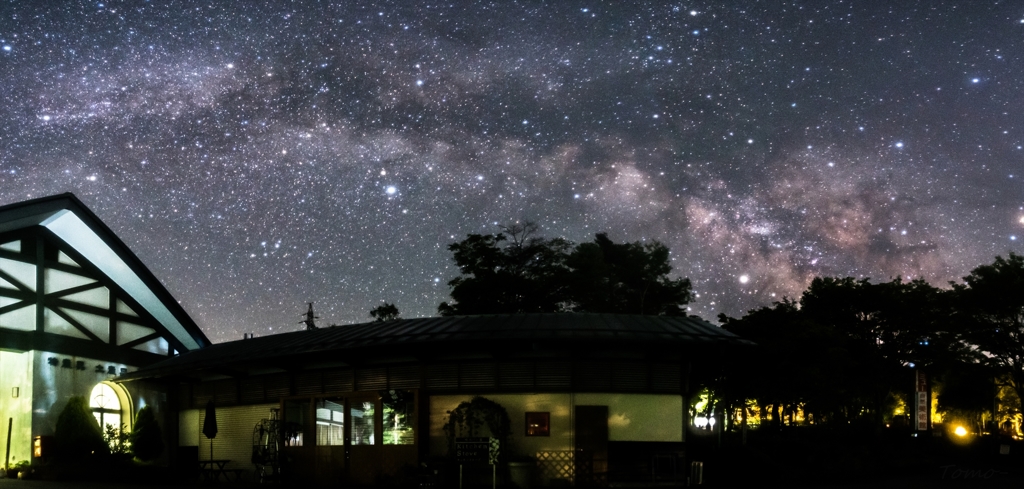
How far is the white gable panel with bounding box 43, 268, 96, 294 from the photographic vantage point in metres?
30.8

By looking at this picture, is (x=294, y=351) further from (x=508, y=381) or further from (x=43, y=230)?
(x=43, y=230)

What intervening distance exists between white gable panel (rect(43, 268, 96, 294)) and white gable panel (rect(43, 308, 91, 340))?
0.85 m

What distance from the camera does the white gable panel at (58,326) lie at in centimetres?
3019

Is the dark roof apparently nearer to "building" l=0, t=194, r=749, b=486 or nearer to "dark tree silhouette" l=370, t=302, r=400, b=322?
"building" l=0, t=194, r=749, b=486

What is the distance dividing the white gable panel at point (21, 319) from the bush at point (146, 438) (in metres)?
4.65

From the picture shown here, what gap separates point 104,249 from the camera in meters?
32.7

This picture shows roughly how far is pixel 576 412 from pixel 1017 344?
29.5 m

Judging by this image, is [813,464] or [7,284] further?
[7,284]

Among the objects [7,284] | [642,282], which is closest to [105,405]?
[7,284]

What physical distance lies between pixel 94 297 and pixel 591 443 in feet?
67.5

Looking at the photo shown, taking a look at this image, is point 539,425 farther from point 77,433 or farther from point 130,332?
point 130,332

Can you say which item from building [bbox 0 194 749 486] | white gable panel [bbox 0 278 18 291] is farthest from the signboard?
white gable panel [bbox 0 278 18 291]

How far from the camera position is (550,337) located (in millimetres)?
21094

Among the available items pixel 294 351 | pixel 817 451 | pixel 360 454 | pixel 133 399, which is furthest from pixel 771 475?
pixel 133 399
